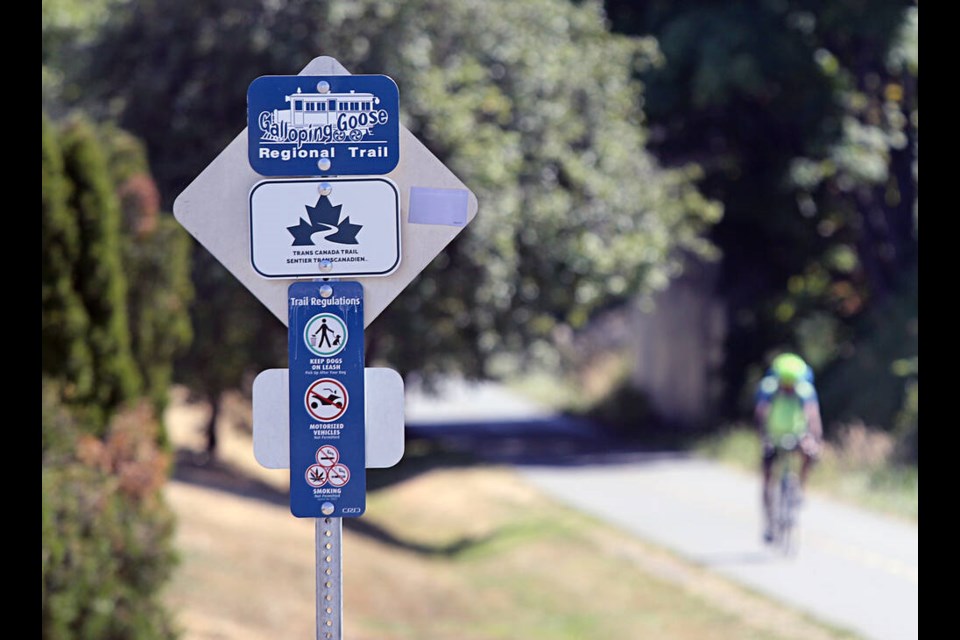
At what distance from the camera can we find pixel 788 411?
40.3 ft

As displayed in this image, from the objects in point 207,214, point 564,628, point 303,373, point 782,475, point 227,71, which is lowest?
point 564,628

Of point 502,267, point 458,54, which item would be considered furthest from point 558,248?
point 458,54

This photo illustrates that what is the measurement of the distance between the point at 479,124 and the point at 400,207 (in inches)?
485

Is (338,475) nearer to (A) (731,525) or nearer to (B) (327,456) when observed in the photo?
(B) (327,456)

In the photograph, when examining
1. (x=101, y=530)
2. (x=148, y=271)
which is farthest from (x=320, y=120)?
(x=148, y=271)

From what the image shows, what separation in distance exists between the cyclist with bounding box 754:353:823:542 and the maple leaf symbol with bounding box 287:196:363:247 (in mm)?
8184

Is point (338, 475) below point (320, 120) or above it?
below

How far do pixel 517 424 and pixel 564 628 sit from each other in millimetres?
18774

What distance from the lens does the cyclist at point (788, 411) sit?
12023 mm

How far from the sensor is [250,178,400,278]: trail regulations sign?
4379 mm

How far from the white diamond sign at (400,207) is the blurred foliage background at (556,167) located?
3788 millimetres

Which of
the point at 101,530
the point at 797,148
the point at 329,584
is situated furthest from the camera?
the point at 797,148

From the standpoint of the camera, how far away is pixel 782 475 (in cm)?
1255
